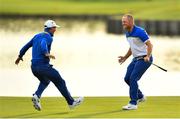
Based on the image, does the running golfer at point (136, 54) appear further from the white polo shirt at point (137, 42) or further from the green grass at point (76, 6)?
the green grass at point (76, 6)

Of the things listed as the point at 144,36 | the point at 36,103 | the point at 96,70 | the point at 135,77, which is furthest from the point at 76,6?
the point at 36,103

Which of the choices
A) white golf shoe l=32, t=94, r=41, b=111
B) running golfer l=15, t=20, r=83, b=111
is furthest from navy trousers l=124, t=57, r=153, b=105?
white golf shoe l=32, t=94, r=41, b=111

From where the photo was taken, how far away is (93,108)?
42.9ft

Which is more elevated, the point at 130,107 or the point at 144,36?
the point at 144,36

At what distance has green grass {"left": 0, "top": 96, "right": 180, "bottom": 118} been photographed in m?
12.2

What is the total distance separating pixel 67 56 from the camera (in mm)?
35062

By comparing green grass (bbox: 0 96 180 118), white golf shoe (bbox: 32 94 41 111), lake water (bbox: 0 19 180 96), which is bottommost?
lake water (bbox: 0 19 180 96)

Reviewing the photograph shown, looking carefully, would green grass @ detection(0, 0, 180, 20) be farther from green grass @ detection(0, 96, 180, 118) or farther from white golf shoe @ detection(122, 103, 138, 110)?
white golf shoe @ detection(122, 103, 138, 110)

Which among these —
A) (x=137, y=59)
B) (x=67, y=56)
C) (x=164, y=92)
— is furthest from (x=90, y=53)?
(x=137, y=59)

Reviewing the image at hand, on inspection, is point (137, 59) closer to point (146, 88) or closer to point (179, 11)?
point (146, 88)

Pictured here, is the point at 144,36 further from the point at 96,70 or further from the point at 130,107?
the point at 96,70

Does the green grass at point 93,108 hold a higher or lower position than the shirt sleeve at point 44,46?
lower

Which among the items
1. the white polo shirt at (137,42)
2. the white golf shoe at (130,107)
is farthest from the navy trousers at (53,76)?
the white polo shirt at (137,42)

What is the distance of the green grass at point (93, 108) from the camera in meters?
12.2
